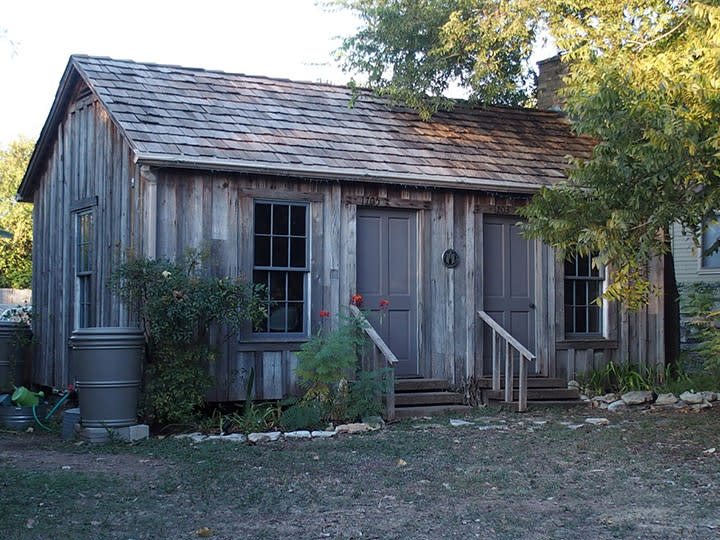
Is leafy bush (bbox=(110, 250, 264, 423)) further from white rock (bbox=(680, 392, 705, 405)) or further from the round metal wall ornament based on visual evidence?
white rock (bbox=(680, 392, 705, 405))

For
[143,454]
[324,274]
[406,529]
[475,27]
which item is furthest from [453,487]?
[475,27]

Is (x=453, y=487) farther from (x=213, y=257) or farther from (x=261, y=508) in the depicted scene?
(x=213, y=257)

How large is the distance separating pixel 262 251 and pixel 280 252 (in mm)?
232

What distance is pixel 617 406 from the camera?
40.1 ft

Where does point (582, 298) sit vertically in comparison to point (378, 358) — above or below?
above

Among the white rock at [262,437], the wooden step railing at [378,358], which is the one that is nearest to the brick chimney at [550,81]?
the wooden step railing at [378,358]

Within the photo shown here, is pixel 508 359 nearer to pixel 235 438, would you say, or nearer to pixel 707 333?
pixel 707 333

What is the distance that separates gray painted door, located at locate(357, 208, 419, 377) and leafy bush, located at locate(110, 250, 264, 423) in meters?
2.02

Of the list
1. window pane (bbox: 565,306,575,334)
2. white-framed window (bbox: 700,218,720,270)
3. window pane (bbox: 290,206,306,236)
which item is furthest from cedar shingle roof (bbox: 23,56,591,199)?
white-framed window (bbox: 700,218,720,270)

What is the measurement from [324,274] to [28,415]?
12.9ft

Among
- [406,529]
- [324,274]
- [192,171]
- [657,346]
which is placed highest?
[192,171]

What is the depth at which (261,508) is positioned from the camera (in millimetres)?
6738

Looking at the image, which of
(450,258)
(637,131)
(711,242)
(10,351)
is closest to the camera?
(637,131)

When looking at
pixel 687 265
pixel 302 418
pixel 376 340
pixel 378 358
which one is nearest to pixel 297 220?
pixel 376 340
